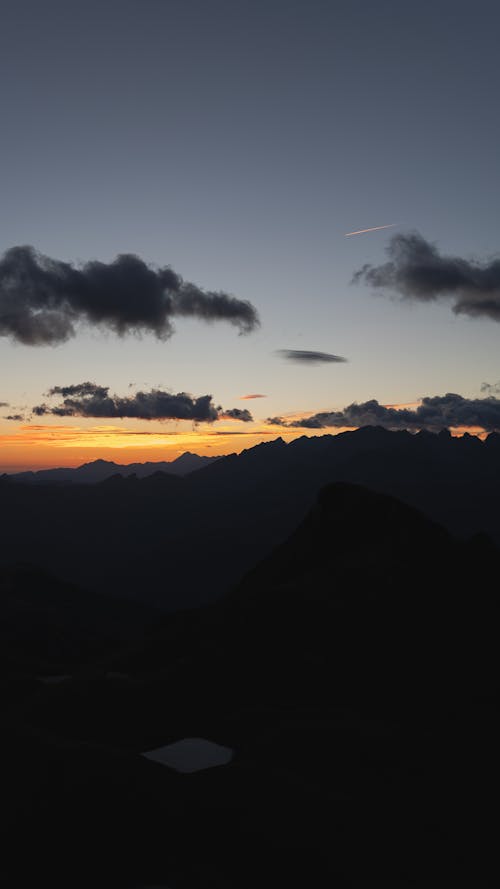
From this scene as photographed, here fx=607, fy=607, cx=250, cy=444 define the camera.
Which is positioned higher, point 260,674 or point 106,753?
point 106,753

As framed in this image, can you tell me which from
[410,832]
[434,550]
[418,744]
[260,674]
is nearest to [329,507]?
[434,550]

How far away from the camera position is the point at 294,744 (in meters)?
45.7

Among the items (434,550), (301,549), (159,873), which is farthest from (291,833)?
(301,549)

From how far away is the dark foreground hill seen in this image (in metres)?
28.9

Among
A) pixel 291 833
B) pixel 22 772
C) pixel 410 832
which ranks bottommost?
pixel 410 832

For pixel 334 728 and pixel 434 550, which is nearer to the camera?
pixel 334 728

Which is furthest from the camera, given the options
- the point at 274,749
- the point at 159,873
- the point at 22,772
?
the point at 274,749

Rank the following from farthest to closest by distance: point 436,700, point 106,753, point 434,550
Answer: point 434,550
point 436,700
point 106,753

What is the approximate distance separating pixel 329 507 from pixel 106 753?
109731mm

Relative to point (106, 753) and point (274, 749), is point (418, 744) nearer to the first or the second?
point (274, 749)

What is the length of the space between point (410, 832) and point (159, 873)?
15.8 metres

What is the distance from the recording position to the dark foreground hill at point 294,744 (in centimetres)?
2886

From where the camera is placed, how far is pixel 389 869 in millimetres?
29859

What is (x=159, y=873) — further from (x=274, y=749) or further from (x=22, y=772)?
(x=274, y=749)
